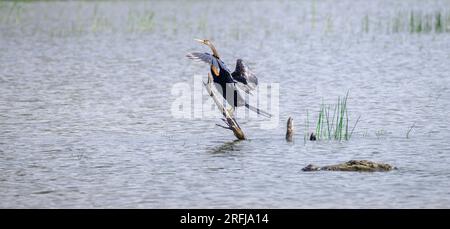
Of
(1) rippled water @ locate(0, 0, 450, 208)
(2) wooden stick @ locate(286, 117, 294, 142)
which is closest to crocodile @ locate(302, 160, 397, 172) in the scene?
(1) rippled water @ locate(0, 0, 450, 208)

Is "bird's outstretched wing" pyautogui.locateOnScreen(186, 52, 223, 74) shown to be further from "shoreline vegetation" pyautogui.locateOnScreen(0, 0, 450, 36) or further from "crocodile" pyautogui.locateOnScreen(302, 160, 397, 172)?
"shoreline vegetation" pyautogui.locateOnScreen(0, 0, 450, 36)

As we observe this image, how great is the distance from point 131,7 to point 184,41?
35.0 feet

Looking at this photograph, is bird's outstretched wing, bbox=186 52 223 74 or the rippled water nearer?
the rippled water

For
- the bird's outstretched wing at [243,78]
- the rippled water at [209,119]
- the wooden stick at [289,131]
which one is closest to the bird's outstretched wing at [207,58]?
the bird's outstretched wing at [243,78]

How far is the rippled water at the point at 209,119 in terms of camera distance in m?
11.6

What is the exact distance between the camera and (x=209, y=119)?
16688 millimetres

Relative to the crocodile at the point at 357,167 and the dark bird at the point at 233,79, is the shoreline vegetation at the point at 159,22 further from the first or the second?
the crocodile at the point at 357,167

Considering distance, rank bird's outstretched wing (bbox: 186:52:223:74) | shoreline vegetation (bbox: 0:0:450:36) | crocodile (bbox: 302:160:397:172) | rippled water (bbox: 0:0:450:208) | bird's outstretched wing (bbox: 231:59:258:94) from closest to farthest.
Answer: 1. rippled water (bbox: 0:0:450:208)
2. crocodile (bbox: 302:160:397:172)
3. bird's outstretched wing (bbox: 186:52:223:74)
4. bird's outstretched wing (bbox: 231:59:258:94)
5. shoreline vegetation (bbox: 0:0:450:36)

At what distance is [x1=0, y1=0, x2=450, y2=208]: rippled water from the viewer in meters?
11.6
